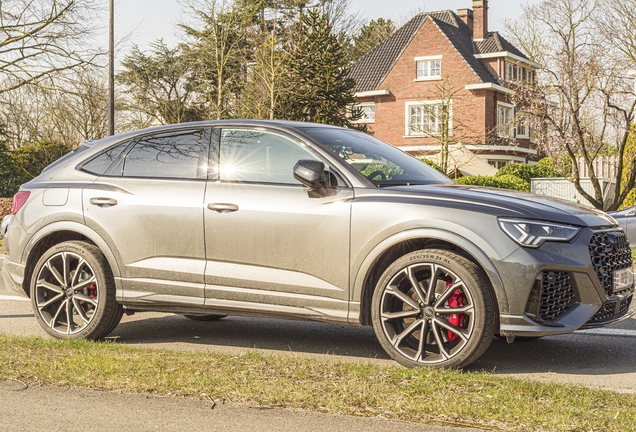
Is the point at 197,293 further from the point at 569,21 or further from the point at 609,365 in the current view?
the point at 569,21

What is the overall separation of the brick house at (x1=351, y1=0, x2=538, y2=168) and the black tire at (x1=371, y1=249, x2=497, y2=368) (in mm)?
39231

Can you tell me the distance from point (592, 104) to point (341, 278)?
18693mm

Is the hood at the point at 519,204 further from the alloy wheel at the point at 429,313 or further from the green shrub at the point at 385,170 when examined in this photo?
the alloy wheel at the point at 429,313

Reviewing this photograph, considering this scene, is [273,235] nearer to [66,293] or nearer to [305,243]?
[305,243]

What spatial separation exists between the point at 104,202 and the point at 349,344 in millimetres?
2318

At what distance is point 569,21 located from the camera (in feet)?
81.8

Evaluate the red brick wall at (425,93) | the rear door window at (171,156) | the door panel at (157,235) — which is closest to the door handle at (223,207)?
the door panel at (157,235)

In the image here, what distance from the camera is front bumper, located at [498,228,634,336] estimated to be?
17.1 ft

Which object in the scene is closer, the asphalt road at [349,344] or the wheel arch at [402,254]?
the wheel arch at [402,254]

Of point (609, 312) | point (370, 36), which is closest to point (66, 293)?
point (609, 312)

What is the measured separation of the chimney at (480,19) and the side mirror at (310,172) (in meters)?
48.4

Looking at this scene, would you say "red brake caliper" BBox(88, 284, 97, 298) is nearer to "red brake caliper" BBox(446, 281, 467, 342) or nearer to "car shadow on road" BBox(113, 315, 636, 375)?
"car shadow on road" BBox(113, 315, 636, 375)

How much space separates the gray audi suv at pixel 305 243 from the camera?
531 cm

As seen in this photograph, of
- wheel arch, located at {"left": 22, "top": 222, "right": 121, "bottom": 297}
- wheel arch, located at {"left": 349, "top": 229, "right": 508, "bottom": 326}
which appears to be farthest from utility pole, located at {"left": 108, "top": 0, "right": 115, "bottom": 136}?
wheel arch, located at {"left": 349, "top": 229, "right": 508, "bottom": 326}
